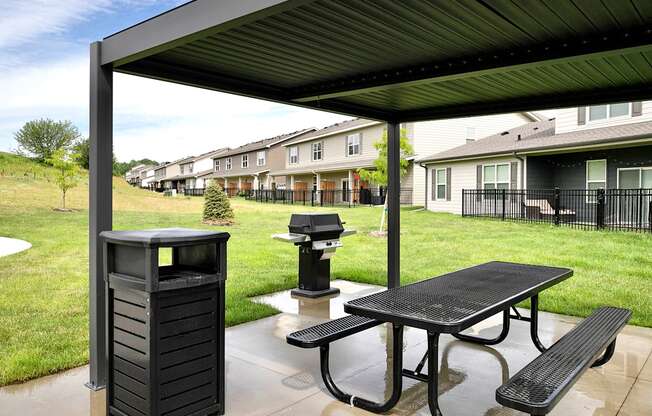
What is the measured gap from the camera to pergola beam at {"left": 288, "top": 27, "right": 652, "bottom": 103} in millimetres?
3939

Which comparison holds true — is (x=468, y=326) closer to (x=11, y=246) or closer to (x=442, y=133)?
(x=11, y=246)

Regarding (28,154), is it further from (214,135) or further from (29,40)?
(214,135)

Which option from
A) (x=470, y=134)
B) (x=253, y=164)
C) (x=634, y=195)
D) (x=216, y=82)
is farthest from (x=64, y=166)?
(x=253, y=164)

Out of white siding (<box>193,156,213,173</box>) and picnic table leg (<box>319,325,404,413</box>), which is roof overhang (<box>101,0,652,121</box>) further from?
white siding (<box>193,156,213,173</box>)

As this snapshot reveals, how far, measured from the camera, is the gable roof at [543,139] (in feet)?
48.4

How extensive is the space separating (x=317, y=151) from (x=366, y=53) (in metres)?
27.3

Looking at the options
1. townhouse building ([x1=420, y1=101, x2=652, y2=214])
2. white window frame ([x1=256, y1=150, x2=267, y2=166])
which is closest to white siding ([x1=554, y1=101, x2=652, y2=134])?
townhouse building ([x1=420, y1=101, x2=652, y2=214])

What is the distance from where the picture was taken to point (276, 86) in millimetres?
5504

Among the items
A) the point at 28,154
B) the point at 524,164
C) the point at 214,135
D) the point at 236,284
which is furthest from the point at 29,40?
the point at 214,135

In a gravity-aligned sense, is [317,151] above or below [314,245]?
above

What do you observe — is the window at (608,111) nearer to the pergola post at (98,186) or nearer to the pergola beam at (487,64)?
the pergola beam at (487,64)

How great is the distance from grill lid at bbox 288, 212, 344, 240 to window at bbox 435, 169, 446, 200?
15.4 meters

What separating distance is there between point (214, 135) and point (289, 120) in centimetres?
860

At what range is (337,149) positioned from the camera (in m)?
29.6
